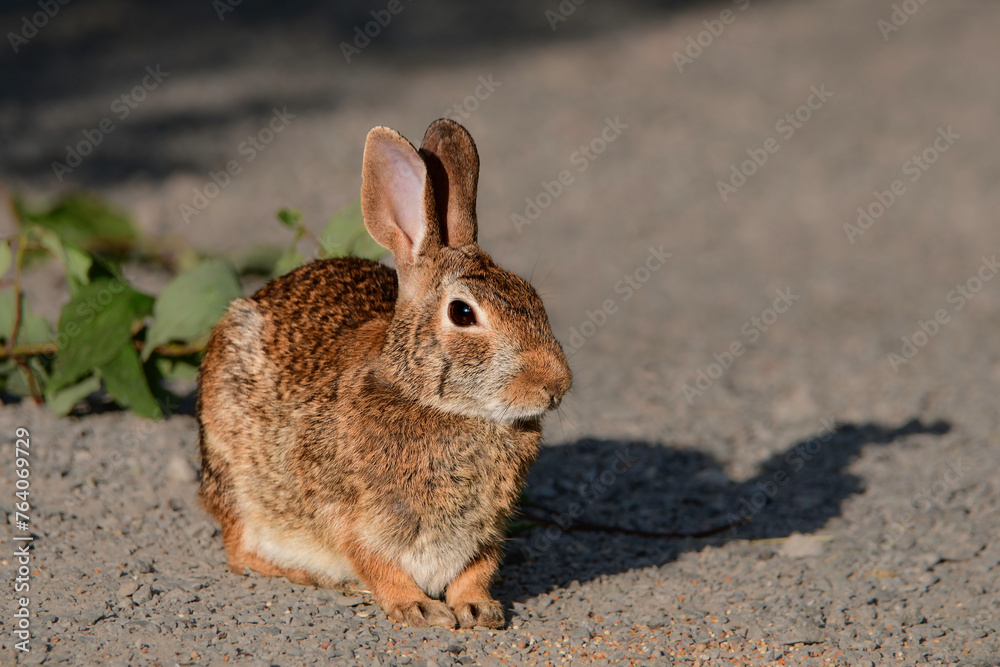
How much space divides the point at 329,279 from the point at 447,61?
10.6m

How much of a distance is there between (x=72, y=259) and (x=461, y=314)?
300 cm

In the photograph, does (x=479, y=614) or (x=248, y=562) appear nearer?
(x=479, y=614)

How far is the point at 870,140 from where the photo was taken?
12.9 metres

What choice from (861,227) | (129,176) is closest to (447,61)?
(129,176)

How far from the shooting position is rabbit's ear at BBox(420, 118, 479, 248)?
14.1 ft

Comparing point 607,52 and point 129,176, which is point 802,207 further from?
point 129,176

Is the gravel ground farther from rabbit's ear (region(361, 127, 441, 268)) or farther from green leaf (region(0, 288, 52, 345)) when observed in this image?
rabbit's ear (region(361, 127, 441, 268))

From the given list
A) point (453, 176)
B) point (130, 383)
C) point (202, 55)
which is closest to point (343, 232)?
point (130, 383)

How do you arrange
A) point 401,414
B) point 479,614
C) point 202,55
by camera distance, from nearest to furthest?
point 401,414
point 479,614
point 202,55

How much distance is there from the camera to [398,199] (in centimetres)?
425

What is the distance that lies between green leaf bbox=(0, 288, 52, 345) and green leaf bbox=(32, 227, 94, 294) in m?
Result: 0.29

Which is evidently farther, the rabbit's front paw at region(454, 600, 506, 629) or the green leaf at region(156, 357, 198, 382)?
the green leaf at region(156, 357, 198, 382)

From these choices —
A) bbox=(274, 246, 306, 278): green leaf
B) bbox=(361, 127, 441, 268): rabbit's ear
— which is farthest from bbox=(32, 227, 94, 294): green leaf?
bbox=(361, 127, 441, 268): rabbit's ear

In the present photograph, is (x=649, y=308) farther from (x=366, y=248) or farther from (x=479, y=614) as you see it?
(x=479, y=614)
